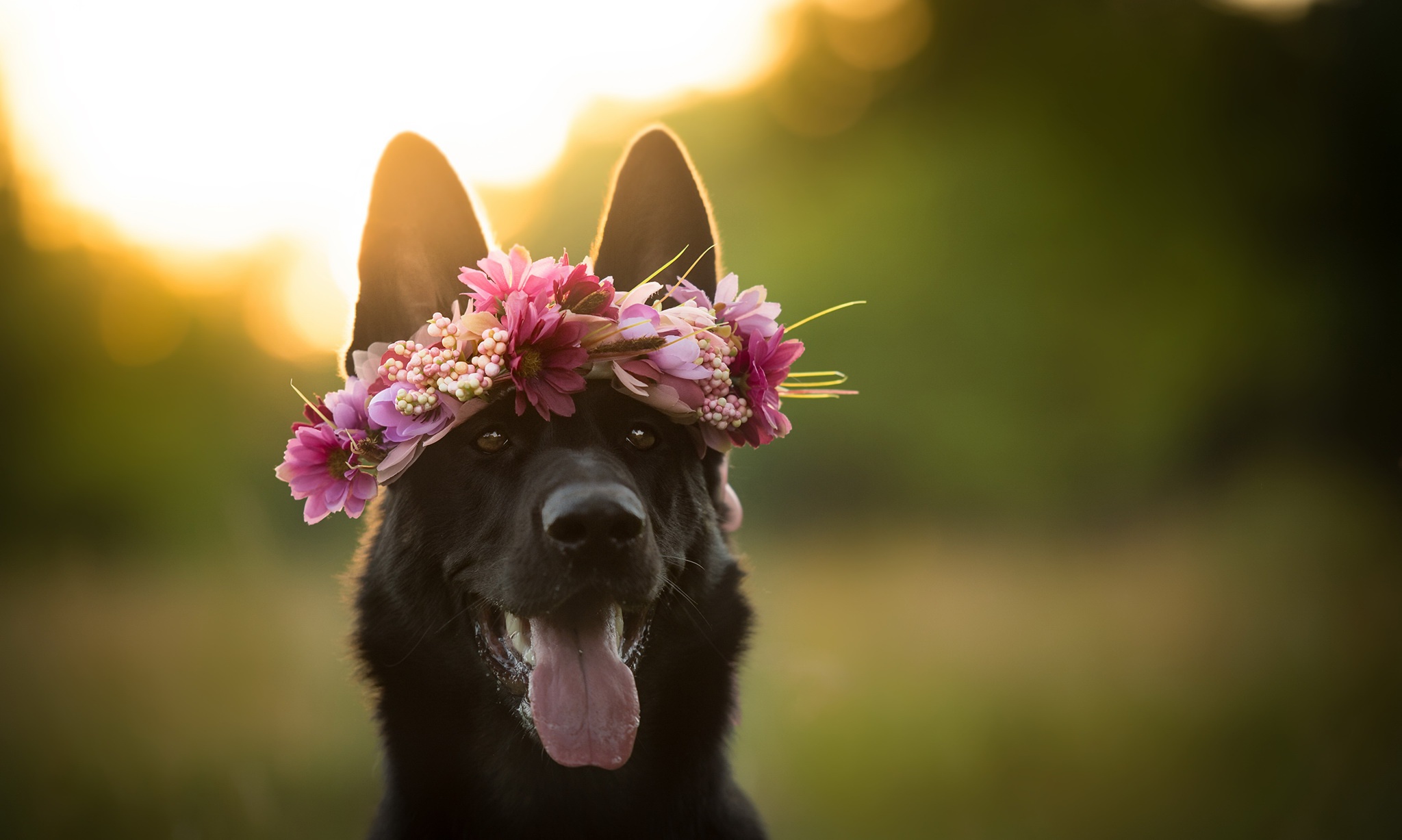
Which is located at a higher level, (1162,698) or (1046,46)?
(1046,46)

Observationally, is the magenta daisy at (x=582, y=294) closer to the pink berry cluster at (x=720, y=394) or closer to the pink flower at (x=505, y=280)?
the pink flower at (x=505, y=280)

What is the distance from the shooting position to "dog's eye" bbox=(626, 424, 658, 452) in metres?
2.45

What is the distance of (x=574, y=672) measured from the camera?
7.06 ft

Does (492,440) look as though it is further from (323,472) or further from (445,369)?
(323,472)

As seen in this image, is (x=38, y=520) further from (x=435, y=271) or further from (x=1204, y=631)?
(x=1204, y=631)

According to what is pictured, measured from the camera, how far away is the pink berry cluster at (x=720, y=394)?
7.70 ft

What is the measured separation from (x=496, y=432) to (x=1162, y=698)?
19.9 feet


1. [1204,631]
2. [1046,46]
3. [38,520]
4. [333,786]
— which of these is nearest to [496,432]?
[333,786]

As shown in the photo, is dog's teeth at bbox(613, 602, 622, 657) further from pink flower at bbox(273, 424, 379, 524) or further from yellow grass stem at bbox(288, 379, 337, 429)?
yellow grass stem at bbox(288, 379, 337, 429)

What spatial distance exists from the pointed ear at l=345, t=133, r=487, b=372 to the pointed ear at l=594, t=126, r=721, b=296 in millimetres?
432

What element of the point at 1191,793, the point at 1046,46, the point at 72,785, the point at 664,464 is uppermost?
the point at 1046,46

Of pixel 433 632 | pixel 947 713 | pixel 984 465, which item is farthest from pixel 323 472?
pixel 984 465

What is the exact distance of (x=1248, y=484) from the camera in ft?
30.2

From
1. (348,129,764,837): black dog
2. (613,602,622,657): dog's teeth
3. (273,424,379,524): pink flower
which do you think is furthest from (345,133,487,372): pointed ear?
(613,602,622,657): dog's teeth
